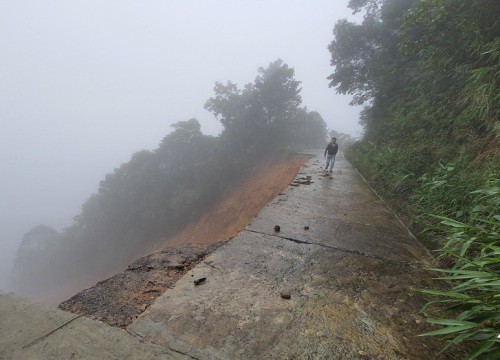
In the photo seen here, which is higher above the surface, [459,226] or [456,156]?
[456,156]

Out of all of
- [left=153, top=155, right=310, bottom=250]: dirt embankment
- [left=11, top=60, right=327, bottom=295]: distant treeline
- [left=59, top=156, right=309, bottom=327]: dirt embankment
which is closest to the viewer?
[left=59, top=156, right=309, bottom=327]: dirt embankment

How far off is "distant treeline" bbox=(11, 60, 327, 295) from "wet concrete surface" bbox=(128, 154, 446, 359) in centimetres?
1652

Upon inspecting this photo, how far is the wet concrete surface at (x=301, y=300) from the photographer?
1.70 m

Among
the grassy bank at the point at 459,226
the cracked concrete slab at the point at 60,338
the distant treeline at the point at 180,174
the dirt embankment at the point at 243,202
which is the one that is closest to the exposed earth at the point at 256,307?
the cracked concrete slab at the point at 60,338

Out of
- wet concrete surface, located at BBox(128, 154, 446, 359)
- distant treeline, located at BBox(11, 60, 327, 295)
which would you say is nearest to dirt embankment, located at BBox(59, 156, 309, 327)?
wet concrete surface, located at BBox(128, 154, 446, 359)

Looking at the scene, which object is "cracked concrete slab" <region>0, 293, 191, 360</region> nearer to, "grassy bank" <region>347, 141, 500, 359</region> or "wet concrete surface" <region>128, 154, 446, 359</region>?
"wet concrete surface" <region>128, 154, 446, 359</region>

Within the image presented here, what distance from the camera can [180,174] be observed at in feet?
69.7

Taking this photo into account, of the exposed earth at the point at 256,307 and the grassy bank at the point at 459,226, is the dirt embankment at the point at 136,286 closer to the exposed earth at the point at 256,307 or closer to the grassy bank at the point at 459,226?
the exposed earth at the point at 256,307

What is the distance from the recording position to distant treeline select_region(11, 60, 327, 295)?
20.0 meters

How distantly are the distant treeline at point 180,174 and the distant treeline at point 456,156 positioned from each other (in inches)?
421

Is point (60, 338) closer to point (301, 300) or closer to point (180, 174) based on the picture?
point (301, 300)

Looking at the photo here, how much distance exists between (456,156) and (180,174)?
62.0 ft

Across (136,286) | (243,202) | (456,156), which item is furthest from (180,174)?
(136,286)

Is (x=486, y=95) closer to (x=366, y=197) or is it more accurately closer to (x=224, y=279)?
(x=366, y=197)
